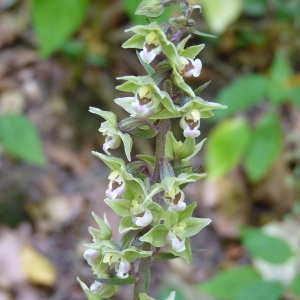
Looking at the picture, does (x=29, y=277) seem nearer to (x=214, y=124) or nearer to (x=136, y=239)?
(x=214, y=124)

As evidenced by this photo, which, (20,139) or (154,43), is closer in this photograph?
(154,43)

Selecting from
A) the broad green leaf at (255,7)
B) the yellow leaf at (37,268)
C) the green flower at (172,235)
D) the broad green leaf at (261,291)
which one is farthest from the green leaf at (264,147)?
the green flower at (172,235)

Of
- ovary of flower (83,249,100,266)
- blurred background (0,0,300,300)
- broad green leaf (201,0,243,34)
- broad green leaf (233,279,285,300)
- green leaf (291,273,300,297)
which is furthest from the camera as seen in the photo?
broad green leaf (201,0,243,34)

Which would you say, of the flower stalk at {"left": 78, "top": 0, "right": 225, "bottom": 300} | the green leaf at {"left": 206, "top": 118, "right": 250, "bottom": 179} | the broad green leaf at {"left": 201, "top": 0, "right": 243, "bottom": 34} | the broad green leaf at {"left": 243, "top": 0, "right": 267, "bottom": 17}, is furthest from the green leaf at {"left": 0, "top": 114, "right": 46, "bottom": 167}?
the broad green leaf at {"left": 243, "top": 0, "right": 267, "bottom": 17}

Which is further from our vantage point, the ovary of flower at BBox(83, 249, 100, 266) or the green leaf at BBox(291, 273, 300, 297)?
the green leaf at BBox(291, 273, 300, 297)

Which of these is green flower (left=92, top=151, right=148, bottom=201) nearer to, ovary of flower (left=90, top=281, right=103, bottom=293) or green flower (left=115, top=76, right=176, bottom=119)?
green flower (left=115, top=76, right=176, bottom=119)

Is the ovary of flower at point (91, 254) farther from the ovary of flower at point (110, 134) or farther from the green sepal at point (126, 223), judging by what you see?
the ovary of flower at point (110, 134)

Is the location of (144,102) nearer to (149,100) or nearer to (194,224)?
(149,100)

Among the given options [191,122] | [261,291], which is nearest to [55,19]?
[261,291]
